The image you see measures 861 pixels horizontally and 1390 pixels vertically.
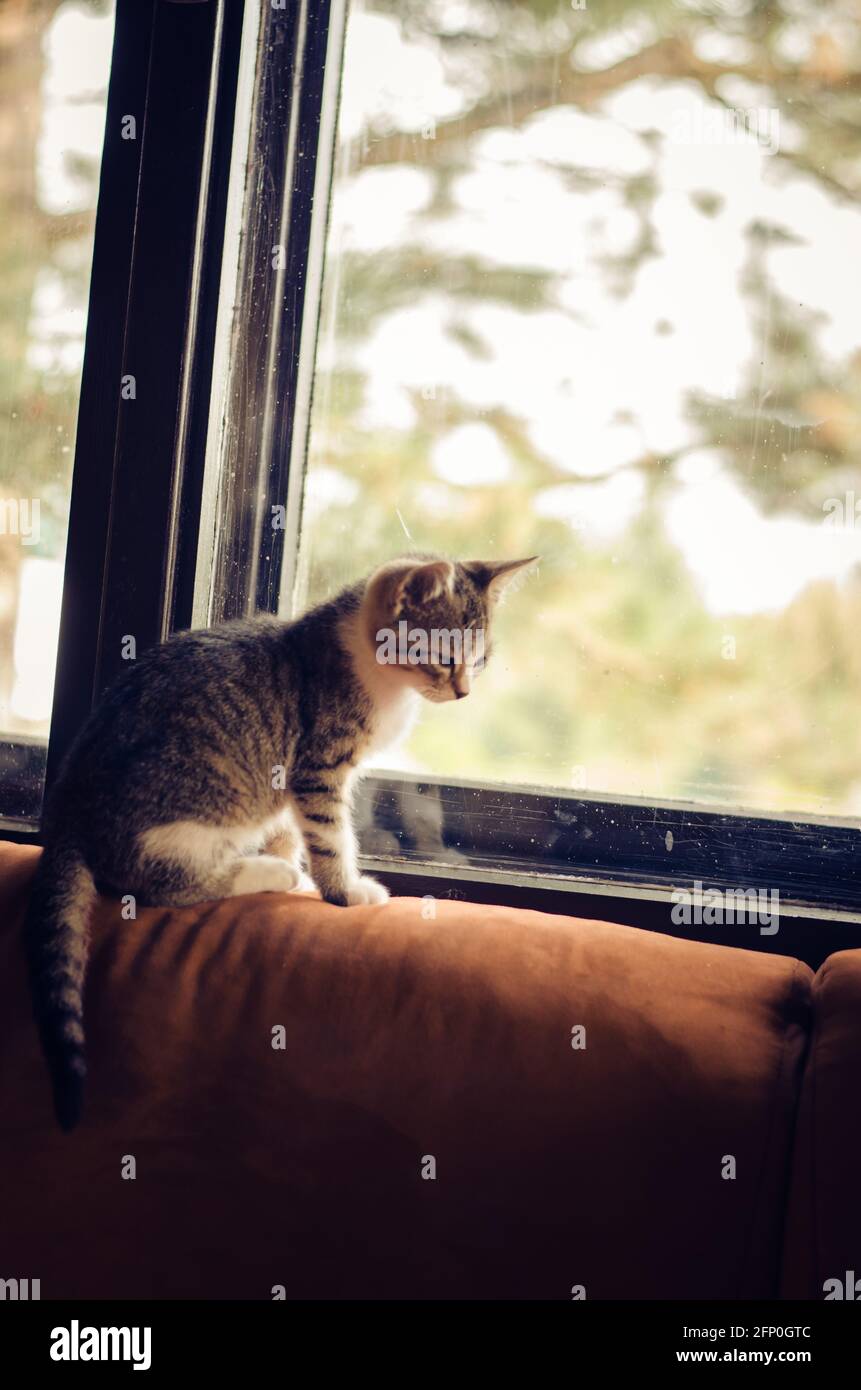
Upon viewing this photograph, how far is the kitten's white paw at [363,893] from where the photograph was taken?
1.19 metres

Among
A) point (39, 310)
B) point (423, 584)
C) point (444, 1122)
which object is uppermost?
point (39, 310)

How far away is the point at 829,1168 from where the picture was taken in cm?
83

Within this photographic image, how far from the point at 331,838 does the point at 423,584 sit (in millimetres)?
352

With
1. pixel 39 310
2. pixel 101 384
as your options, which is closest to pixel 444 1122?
pixel 101 384

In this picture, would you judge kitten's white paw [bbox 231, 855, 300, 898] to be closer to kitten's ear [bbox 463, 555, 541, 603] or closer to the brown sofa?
the brown sofa

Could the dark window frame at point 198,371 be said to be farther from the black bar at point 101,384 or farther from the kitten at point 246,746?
the kitten at point 246,746

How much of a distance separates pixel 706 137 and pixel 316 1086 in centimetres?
130

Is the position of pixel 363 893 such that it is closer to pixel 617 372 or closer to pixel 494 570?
pixel 494 570

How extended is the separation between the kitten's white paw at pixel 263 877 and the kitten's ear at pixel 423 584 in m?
0.37

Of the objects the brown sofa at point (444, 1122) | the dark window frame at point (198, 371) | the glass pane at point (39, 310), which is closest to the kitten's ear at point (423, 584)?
the dark window frame at point (198, 371)
